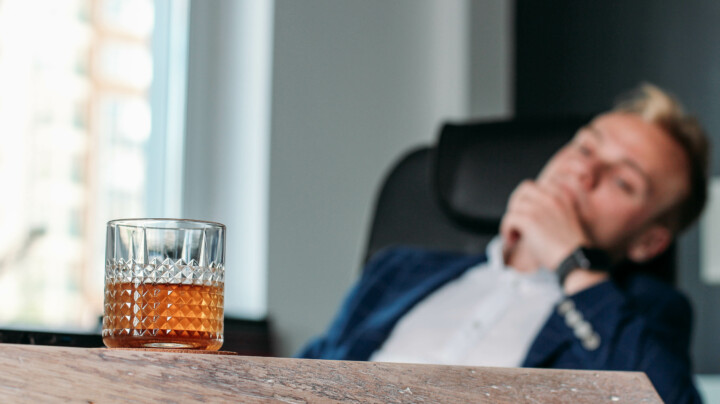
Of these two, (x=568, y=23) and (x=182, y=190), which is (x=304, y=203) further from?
(x=568, y=23)

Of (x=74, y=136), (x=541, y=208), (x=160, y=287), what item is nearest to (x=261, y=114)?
(x=74, y=136)

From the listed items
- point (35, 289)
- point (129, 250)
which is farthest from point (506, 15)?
point (129, 250)

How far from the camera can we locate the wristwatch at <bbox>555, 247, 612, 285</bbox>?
1329 mm

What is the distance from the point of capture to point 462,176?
1.60 metres

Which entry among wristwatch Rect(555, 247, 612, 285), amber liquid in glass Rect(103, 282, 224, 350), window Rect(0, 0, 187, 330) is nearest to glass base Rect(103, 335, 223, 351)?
amber liquid in glass Rect(103, 282, 224, 350)

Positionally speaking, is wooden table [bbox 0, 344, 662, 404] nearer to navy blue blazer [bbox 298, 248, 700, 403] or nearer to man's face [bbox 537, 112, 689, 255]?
navy blue blazer [bbox 298, 248, 700, 403]

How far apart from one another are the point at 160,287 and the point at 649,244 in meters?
1.28

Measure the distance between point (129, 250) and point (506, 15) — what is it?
220 centimetres

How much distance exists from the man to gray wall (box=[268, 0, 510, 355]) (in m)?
0.32

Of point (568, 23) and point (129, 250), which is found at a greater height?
point (568, 23)

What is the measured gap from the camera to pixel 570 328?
1.23 metres

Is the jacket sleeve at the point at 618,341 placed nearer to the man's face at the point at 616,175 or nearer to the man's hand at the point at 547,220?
the man's hand at the point at 547,220

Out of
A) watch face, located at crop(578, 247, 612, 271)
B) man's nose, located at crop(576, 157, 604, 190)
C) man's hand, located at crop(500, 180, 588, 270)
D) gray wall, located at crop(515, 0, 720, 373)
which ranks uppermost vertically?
gray wall, located at crop(515, 0, 720, 373)

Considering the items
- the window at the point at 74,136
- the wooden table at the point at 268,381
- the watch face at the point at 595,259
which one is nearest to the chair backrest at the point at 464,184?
the watch face at the point at 595,259
